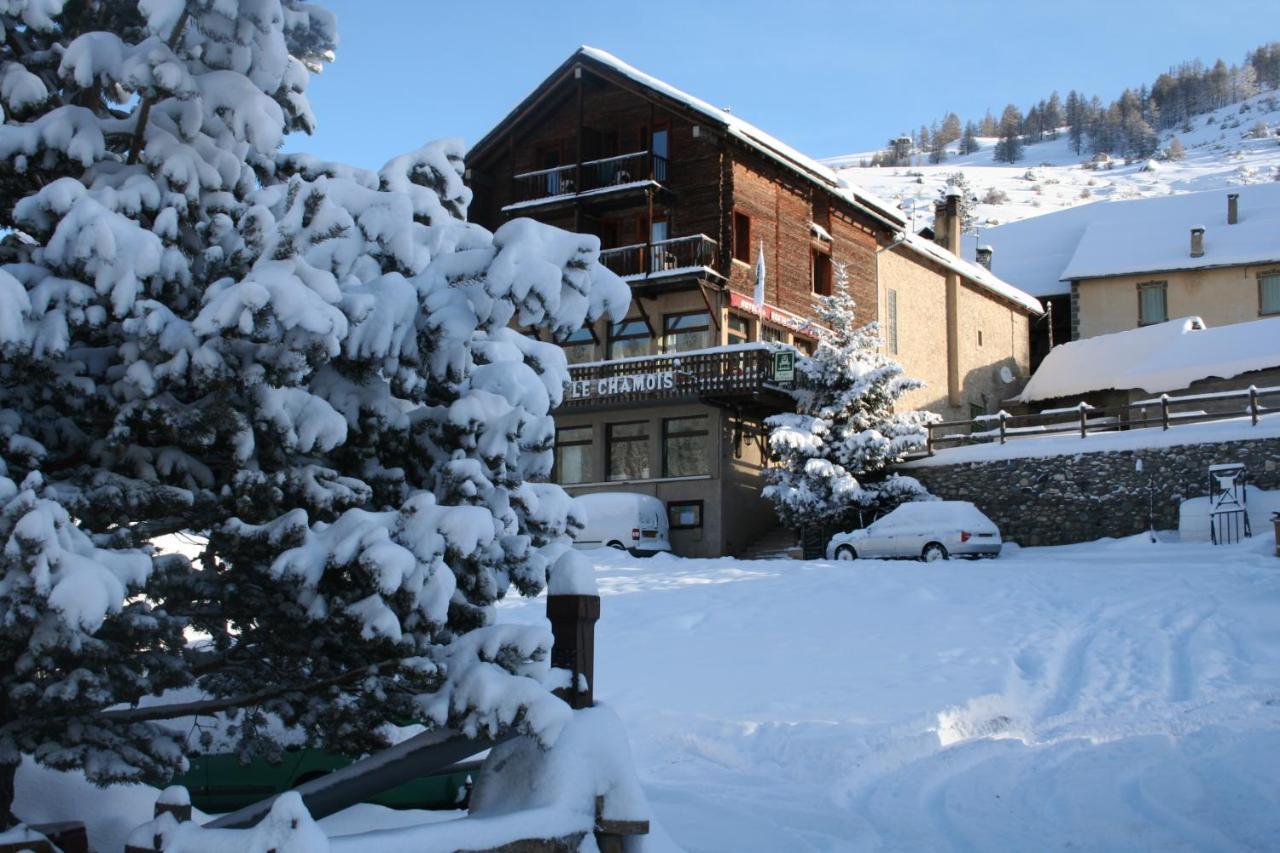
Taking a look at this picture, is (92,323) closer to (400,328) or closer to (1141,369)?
(400,328)

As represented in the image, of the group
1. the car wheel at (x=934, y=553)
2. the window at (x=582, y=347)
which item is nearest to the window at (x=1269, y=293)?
the car wheel at (x=934, y=553)

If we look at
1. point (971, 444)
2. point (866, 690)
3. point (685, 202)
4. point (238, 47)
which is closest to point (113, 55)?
point (238, 47)

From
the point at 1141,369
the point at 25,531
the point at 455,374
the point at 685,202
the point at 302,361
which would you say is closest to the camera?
the point at 25,531

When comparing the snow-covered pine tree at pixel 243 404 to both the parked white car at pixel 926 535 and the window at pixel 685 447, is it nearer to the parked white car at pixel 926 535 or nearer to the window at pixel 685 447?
the parked white car at pixel 926 535

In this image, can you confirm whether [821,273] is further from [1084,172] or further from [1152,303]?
[1084,172]

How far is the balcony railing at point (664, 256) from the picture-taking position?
34.3m

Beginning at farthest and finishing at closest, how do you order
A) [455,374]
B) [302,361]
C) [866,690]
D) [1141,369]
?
[1141,369]
[866,690]
[455,374]
[302,361]

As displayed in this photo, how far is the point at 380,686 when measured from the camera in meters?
6.78

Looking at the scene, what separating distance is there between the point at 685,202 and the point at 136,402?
98.6 ft

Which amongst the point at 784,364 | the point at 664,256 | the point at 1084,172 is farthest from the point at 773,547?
the point at 1084,172

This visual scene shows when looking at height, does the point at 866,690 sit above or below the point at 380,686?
below

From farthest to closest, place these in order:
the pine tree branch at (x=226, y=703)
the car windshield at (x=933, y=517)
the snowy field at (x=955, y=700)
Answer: the car windshield at (x=933, y=517), the snowy field at (x=955, y=700), the pine tree branch at (x=226, y=703)

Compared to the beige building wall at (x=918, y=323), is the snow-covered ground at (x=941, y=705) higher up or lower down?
lower down

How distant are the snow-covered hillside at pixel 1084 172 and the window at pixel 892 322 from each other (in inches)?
2288
